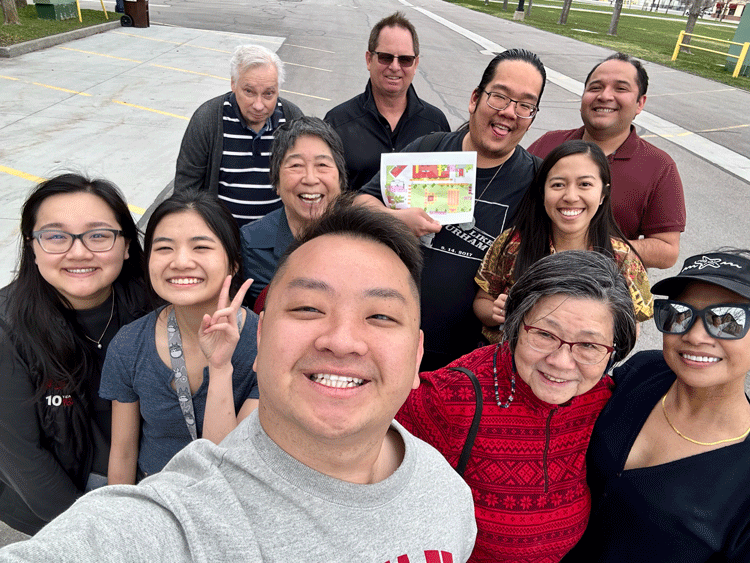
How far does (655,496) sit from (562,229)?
108 centimetres

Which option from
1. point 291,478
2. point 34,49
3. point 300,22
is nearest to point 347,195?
point 291,478

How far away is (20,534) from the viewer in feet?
8.32

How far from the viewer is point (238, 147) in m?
3.30

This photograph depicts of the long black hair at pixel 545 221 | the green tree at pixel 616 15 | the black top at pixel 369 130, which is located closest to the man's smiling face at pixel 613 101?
the long black hair at pixel 545 221

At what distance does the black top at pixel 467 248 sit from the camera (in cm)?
244

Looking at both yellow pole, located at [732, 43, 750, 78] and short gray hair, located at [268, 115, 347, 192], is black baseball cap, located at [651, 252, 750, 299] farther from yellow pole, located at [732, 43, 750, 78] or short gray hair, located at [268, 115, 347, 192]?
yellow pole, located at [732, 43, 750, 78]

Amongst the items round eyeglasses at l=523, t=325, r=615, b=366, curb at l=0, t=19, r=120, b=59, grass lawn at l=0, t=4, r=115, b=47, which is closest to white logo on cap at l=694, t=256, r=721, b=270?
round eyeglasses at l=523, t=325, r=615, b=366

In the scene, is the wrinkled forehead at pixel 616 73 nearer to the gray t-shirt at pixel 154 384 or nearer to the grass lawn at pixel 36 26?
the gray t-shirt at pixel 154 384

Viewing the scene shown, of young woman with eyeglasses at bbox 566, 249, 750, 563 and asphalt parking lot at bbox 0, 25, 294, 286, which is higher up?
young woman with eyeglasses at bbox 566, 249, 750, 563

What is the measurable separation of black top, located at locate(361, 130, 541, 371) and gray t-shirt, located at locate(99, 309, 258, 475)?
0.97 metres

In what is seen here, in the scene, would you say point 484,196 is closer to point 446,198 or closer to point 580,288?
point 446,198

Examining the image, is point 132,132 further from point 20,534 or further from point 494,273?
point 494,273

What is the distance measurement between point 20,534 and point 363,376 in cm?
252

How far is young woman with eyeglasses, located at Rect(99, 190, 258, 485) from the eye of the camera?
1.71m
